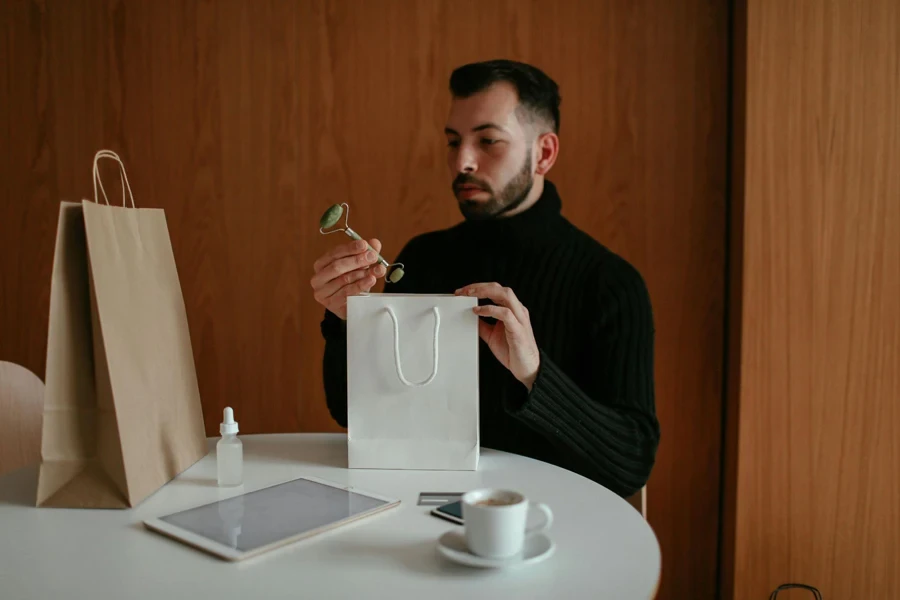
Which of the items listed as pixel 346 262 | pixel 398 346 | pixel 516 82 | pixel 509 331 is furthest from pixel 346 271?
pixel 516 82

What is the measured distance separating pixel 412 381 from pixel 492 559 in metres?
0.39

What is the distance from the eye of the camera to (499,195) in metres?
1.64

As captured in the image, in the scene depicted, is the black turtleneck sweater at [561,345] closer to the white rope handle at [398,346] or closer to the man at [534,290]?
the man at [534,290]

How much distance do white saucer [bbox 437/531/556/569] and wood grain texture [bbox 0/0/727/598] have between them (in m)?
1.23

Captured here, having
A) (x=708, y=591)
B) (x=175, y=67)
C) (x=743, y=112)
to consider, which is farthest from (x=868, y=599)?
(x=175, y=67)

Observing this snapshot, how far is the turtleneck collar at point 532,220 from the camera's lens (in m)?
1.66

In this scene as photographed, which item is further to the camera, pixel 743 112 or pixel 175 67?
pixel 175 67

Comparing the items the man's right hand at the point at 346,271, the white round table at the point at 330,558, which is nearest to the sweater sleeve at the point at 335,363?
the man's right hand at the point at 346,271

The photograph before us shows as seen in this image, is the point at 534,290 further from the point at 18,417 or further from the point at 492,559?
the point at 18,417

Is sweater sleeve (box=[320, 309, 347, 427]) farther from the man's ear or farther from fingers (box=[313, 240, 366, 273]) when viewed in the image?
the man's ear

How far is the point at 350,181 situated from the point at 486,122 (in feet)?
1.83

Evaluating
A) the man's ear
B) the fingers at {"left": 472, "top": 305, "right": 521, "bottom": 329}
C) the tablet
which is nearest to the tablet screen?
the tablet

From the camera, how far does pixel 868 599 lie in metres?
1.76

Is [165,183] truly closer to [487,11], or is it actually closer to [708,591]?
[487,11]
